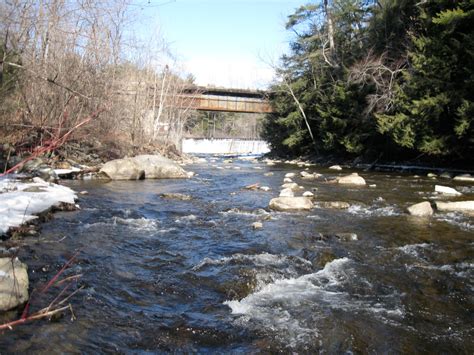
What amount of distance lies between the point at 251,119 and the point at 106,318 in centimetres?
7596

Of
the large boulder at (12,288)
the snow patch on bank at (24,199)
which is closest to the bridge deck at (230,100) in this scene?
the snow patch on bank at (24,199)

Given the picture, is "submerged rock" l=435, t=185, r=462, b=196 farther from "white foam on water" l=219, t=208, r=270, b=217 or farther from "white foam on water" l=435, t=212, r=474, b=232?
"white foam on water" l=219, t=208, r=270, b=217

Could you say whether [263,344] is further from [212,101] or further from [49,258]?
[212,101]

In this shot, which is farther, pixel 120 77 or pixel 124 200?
pixel 120 77

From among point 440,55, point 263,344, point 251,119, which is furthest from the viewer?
point 251,119

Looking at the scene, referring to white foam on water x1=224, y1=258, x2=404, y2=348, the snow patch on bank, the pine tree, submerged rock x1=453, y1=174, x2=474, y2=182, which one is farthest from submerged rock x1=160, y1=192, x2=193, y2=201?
the pine tree

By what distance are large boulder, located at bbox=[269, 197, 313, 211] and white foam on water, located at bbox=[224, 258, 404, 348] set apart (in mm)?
4354

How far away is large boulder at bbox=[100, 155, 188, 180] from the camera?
15580 millimetres

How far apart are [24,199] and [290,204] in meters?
5.77

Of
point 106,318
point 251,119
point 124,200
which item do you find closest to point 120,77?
point 124,200

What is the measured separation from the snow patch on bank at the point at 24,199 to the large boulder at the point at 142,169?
15.2ft

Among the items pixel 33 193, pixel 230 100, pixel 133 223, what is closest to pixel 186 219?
pixel 133 223

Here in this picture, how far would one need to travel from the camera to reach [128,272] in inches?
208

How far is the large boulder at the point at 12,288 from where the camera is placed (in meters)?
Result: 3.83
